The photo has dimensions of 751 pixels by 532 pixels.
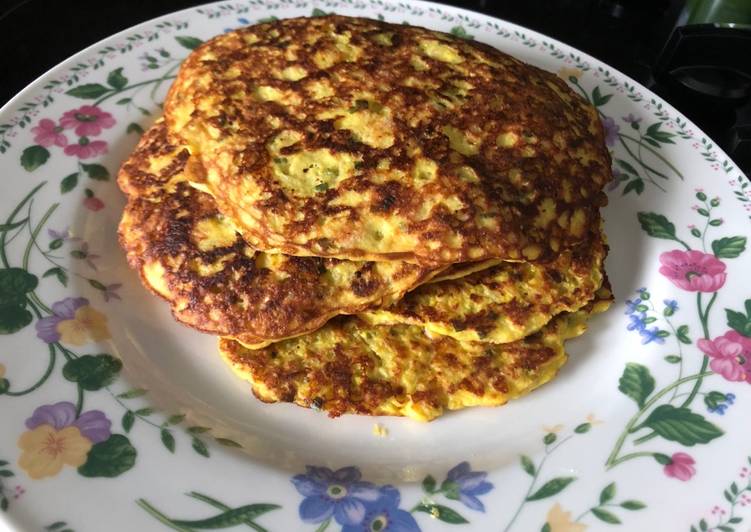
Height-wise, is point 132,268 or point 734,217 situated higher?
point 734,217

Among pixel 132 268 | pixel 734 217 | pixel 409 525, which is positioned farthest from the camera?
pixel 734 217

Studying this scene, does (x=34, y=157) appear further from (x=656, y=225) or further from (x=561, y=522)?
(x=656, y=225)

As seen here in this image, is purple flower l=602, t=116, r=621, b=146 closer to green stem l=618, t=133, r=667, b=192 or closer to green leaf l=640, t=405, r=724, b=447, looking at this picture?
green stem l=618, t=133, r=667, b=192

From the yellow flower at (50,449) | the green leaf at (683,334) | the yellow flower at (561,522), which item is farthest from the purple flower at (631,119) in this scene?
the yellow flower at (50,449)

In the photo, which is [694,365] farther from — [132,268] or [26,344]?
[26,344]

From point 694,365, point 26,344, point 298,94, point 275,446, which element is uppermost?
point 298,94

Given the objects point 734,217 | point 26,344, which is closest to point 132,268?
point 26,344

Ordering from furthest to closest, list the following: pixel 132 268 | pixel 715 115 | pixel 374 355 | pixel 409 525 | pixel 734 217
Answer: pixel 715 115 → pixel 734 217 → pixel 132 268 → pixel 374 355 → pixel 409 525

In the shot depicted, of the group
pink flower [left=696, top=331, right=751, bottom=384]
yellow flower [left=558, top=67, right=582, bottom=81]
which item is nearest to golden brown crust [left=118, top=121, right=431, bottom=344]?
pink flower [left=696, top=331, right=751, bottom=384]
